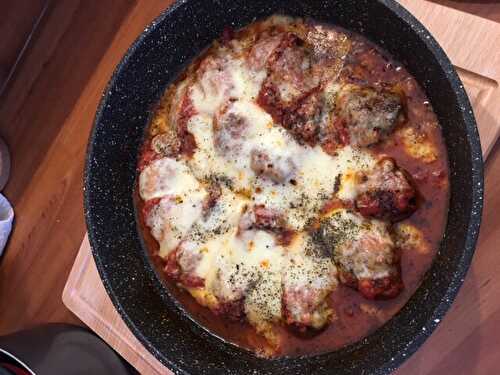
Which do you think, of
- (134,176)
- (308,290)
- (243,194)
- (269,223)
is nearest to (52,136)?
(134,176)

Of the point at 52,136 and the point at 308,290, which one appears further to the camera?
the point at 52,136

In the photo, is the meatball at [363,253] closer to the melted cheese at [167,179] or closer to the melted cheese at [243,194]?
the melted cheese at [243,194]

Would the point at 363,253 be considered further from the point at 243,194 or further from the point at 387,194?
the point at 243,194

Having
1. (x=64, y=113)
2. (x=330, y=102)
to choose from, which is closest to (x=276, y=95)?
(x=330, y=102)

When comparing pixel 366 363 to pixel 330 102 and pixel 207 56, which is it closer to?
pixel 330 102

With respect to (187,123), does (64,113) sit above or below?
below

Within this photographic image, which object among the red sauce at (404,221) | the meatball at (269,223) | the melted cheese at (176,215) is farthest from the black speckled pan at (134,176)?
the meatball at (269,223)
